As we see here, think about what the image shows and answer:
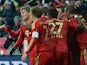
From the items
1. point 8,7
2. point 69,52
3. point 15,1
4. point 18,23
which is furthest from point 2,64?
point 15,1

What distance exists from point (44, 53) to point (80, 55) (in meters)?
0.94

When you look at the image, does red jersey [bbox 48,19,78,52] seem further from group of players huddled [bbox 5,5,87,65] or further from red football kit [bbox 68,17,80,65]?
red football kit [bbox 68,17,80,65]

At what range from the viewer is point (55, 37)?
994 cm

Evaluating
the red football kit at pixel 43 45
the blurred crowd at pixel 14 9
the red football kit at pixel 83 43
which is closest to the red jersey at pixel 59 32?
the red football kit at pixel 43 45

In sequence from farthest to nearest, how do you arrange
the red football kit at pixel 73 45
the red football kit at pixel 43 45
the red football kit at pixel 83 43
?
the red football kit at pixel 83 43
the red football kit at pixel 73 45
the red football kit at pixel 43 45

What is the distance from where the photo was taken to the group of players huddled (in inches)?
387

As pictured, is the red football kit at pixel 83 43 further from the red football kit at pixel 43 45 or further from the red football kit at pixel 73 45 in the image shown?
the red football kit at pixel 43 45

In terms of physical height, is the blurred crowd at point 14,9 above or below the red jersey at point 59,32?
above

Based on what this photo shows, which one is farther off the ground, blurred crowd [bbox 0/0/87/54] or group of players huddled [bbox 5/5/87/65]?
blurred crowd [bbox 0/0/87/54]

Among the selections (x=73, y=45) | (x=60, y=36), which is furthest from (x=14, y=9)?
(x=60, y=36)

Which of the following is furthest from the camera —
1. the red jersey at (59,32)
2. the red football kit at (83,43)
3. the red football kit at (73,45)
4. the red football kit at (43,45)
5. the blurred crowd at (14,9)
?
the blurred crowd at (14,9)

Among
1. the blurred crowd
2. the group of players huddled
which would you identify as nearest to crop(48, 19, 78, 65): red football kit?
the group of players huddled

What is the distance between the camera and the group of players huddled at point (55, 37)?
9828 mm

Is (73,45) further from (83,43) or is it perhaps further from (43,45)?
(43,45)
